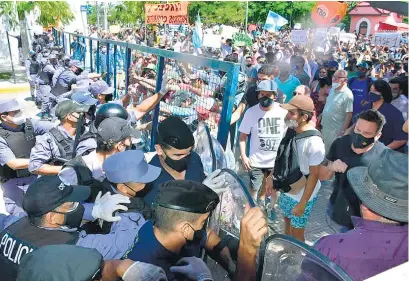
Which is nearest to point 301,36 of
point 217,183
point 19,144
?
point 19,144

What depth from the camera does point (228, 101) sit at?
3213 millimetres

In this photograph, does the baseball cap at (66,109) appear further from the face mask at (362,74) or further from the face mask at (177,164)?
the face mask at (362,74)

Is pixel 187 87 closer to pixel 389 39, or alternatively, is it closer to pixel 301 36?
pixel 301 36

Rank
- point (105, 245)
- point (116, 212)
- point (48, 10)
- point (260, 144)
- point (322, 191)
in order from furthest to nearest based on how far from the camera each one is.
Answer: point (48, 10)
point (322, 191)
point (260, 144)
point (116, 212)
point (105, 245)

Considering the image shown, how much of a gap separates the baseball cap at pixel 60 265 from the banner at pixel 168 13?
1233 centimetres

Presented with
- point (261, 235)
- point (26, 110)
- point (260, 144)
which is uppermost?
point (261, 235)

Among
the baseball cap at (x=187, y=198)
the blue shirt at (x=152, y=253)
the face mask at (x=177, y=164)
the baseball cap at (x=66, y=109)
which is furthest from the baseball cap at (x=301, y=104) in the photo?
the baseball cap at (x=66, y=109)

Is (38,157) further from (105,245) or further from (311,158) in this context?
(311,158)

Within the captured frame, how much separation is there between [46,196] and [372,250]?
1652 millimetres

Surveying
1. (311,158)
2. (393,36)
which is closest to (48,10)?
(393,36)

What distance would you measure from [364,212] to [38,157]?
2583 millimetres

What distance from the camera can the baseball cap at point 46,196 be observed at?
196cm

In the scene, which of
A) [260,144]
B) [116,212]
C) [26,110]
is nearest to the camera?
[116,212]

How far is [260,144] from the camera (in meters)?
4.16
